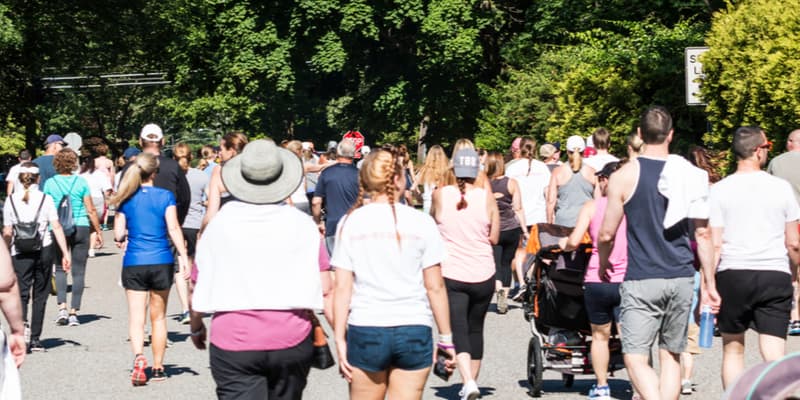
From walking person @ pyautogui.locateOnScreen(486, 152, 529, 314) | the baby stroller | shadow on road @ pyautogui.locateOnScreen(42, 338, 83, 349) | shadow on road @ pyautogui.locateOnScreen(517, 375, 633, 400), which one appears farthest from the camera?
walking person @ pyautogui.locateOnScreen(486, 152, 529, 314)

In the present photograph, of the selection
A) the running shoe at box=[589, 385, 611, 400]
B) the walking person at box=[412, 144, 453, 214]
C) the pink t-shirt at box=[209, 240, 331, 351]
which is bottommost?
Result: the running shoe at box=[589, 385, 611, 400]

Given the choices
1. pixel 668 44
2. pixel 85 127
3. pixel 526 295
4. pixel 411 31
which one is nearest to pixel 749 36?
pixel 668 44

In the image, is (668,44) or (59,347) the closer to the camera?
(59,347)

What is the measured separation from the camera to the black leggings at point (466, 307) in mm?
8609

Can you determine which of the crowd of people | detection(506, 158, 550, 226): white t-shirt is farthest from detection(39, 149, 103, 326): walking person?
detection(506, 158, 550, 226): white t-shirt

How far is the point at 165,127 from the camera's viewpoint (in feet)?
289

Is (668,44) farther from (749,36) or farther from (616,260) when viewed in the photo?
(616,260)

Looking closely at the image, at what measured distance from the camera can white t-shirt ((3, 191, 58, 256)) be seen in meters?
11.8

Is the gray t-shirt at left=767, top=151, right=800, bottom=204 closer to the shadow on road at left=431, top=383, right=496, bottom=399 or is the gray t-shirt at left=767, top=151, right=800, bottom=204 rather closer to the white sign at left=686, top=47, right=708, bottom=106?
the shadow on road at left=431, top=383, right=496, bottom=399

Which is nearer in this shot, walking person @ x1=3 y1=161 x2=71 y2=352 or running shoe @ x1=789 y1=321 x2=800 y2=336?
walking person @ x1=3 y1=161 x2=71 y2=352

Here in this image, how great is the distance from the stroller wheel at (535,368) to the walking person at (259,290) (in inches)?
142

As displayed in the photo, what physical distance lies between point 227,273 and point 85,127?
79.2 meters

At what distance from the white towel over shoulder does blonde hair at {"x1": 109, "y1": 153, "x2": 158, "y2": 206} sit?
456 cm

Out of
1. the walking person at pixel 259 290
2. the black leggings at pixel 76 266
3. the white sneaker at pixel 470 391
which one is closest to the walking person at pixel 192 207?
the black leggings at pixel 76 266
